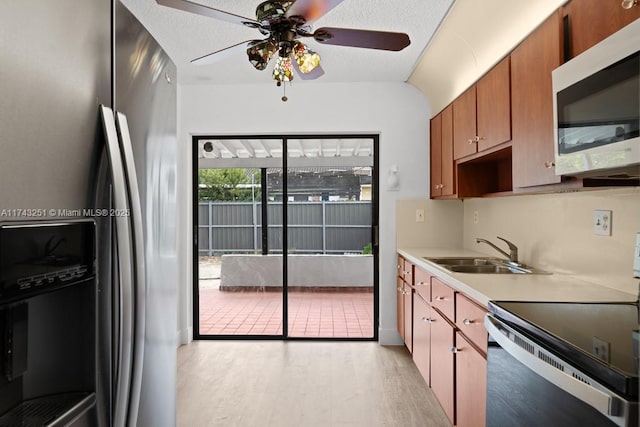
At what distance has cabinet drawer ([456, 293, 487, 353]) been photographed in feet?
5.57

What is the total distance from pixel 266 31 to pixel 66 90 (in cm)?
133

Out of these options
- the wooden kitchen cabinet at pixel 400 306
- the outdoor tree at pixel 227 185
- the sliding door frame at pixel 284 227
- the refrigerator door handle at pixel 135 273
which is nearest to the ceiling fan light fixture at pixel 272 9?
the refrigerator door handle at pixel 135 273

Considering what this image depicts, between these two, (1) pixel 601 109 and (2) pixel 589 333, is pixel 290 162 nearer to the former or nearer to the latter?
(1) pixel 601 109

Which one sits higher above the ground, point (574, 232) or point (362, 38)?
point (362, 38)

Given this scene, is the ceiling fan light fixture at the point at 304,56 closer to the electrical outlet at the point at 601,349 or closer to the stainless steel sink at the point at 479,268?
the stainless steel sink at the point at 479,268

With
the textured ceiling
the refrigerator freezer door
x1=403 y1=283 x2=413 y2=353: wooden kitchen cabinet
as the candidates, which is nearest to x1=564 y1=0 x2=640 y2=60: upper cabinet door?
the textured ceiling

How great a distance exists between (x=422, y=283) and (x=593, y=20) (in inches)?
69.7

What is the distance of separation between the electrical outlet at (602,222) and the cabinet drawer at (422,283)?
98cm

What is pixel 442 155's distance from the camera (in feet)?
11.1

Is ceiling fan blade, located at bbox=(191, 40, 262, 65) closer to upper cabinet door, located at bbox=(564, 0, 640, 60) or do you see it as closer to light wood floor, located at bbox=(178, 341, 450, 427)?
upper cabinet door, located at bbox=(564, 0, 640, 60)

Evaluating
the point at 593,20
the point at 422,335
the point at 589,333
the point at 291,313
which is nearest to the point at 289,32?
the point at 593,20

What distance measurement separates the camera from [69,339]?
2.69ft

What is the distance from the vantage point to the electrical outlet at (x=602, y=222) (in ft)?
5.87

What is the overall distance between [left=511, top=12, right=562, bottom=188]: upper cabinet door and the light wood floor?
151cm
